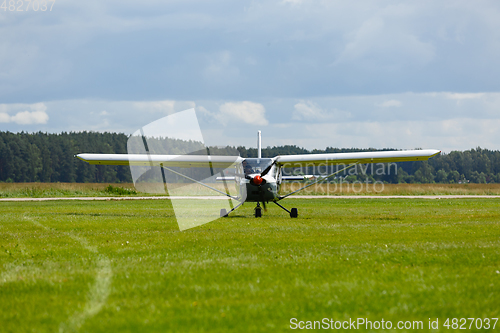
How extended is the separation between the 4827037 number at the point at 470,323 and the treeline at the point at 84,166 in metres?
84.1

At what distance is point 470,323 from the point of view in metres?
4.94

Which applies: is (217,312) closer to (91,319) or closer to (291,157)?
(91,319)

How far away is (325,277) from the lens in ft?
23.8

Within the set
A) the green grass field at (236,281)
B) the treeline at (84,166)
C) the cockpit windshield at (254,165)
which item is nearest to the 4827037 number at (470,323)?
the green grass field at (236,281)

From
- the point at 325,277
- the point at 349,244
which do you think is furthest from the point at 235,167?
the point at 325,277

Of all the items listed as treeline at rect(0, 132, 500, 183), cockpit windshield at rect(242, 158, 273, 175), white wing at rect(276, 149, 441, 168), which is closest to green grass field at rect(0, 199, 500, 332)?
cockpit windshield at rect(242, 158, 273, 175)

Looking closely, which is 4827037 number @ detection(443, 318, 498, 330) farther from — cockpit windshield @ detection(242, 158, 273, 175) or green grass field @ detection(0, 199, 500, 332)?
cockpit windshield @ detection(242, 158, 273, 175)

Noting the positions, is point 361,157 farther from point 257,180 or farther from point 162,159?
point 162,159

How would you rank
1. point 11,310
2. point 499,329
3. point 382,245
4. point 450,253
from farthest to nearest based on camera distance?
1. point 382,245
2. point 450,253
3. point 11,310
4. point 499,329

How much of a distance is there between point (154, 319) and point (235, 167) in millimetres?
15806

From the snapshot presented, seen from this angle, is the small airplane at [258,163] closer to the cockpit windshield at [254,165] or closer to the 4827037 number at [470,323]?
the cockpit windshield at [254,165]

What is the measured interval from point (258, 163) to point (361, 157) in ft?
15.3

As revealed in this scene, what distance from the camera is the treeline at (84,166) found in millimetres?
106375

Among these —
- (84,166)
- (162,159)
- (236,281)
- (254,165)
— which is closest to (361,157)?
(254,165)
